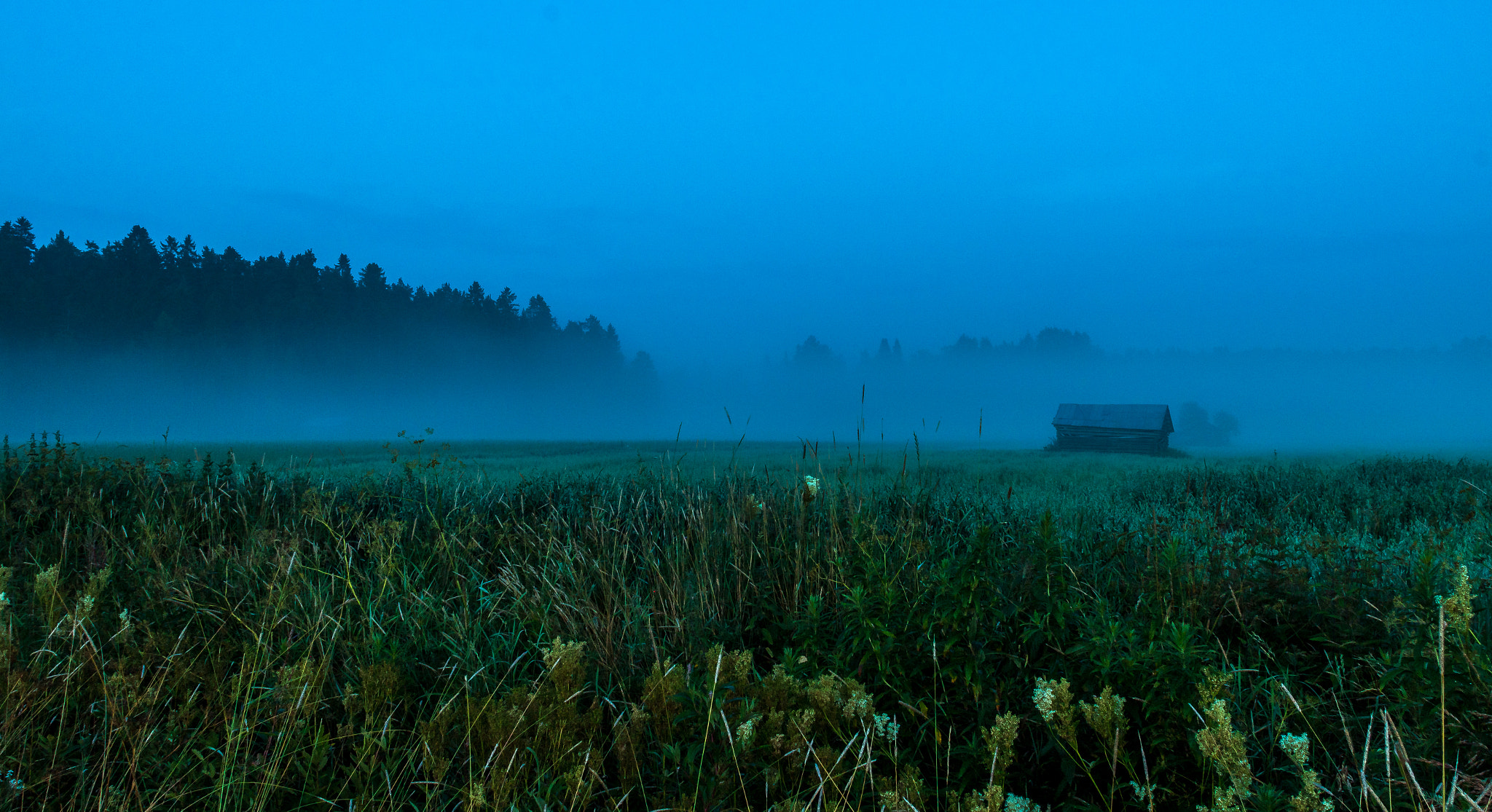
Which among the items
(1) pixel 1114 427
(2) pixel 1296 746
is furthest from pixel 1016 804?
(1) pixel 1114 427

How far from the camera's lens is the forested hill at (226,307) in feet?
141

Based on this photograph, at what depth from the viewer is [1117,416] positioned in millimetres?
26781

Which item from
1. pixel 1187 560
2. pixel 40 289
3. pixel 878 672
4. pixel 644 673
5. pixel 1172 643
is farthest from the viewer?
pixel 40 289

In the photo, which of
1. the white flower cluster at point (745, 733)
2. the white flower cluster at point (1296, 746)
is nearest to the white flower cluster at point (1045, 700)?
the white flower cluster at point (1296, 746)

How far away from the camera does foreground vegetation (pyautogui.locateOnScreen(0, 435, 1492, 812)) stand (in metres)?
2.08

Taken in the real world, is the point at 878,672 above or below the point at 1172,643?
below

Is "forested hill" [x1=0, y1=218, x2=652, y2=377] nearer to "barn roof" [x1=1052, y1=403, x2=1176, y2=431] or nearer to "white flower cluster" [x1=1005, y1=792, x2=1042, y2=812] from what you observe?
"barn roof" [x1=1052, y1=403, x2=1176, y2=431]

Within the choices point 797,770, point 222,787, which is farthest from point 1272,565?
point 222,787

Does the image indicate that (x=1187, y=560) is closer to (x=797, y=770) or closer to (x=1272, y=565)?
(x=1272, y=565)

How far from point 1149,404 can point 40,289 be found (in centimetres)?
6556

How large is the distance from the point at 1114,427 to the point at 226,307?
59.2 metres

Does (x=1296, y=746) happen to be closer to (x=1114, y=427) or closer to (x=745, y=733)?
(x=745, y=733)

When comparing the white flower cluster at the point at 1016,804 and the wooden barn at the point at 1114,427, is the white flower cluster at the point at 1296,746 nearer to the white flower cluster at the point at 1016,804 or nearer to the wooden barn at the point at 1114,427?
the white flower cluster at the point at 1016,804

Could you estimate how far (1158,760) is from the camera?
2270mm
